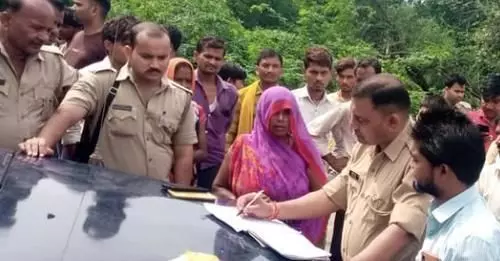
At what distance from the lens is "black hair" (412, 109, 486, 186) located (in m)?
2.45

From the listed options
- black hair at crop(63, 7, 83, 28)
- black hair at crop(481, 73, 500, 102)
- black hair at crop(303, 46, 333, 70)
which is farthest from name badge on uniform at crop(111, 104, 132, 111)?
black hair at crop(481, 73, 500, 102)

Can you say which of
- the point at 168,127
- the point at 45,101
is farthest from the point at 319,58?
the point at 45,101

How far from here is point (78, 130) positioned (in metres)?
3.83

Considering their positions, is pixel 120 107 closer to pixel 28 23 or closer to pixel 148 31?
pixel 148 31

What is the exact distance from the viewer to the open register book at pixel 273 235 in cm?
241

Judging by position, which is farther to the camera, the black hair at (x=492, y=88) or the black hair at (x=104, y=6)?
the black hair at (x=492, y=88)

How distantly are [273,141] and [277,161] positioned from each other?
0.11 meters

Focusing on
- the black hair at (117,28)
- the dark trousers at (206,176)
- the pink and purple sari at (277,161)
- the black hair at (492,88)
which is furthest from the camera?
the black hair at (492,88)

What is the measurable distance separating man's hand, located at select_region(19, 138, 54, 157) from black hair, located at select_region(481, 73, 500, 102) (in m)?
3.47

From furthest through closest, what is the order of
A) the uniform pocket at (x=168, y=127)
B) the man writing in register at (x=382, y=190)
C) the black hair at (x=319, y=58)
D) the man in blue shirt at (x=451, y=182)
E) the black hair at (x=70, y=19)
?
the black hair at (x=319, y=58) < the black hair at (x=70, y=19) < the uniform pocket at (x=168, y=127) < the man writing in register at (x=382, y=190) < the man in blue shirt at (x=451, y=182)

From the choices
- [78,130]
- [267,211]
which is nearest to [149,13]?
[78,130]

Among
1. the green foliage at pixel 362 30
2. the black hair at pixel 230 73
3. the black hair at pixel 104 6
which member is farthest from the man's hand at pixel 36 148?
the green foliage at pixel 362 30

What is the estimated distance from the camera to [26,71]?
3.56 m

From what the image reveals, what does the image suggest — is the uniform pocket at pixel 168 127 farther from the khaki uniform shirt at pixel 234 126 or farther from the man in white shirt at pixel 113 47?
the khaki uniform shirt at pixel 234 126
